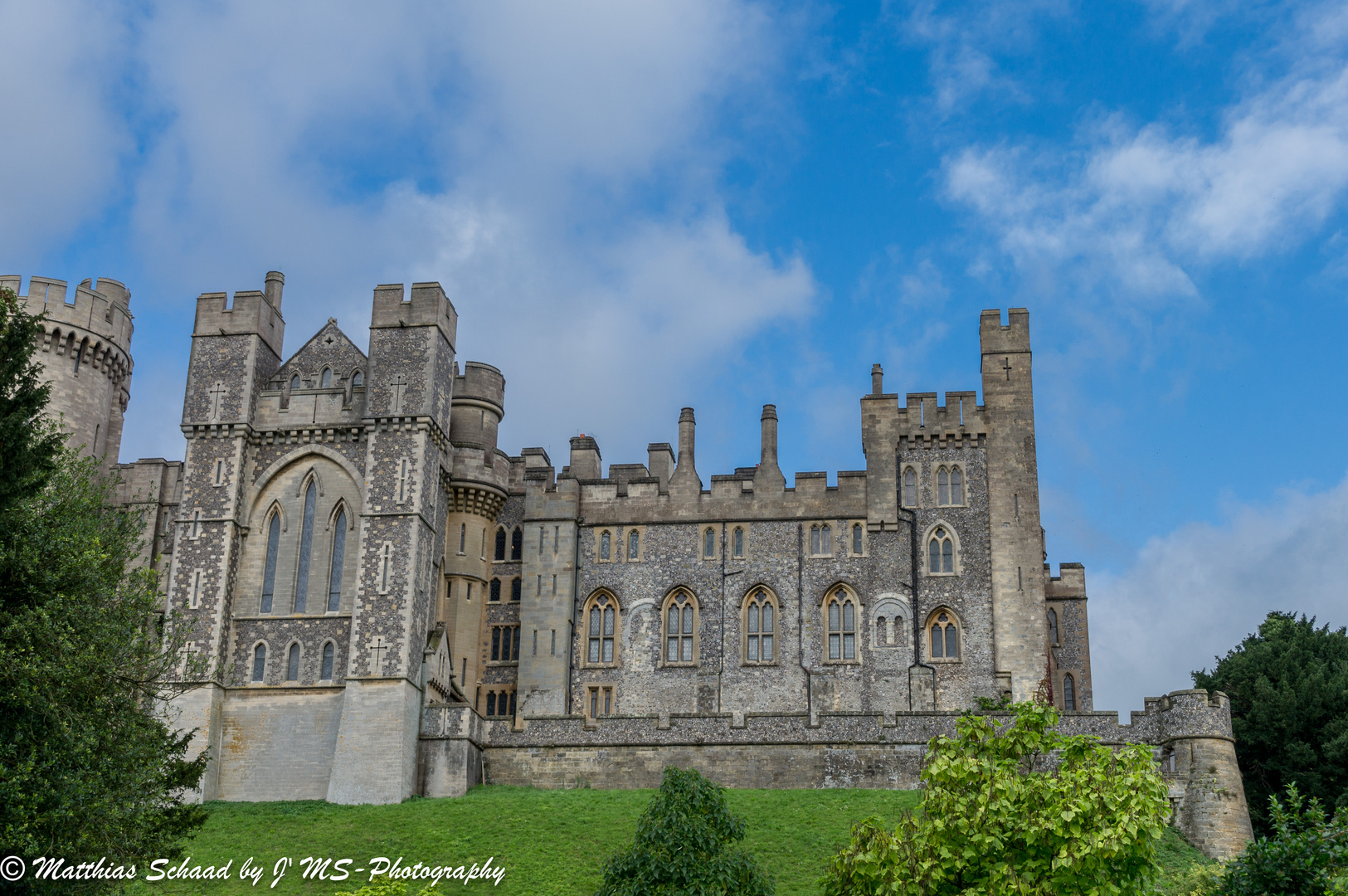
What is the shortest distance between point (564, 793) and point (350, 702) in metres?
6.57

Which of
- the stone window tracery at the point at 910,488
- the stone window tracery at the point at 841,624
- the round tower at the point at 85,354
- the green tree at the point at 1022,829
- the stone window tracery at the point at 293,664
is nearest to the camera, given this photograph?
the green tree at the point at 1022,829

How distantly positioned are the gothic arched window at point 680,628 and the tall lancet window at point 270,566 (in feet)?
39.6

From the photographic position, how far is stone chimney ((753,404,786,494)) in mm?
46906

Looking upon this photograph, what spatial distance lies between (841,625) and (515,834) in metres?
14.5

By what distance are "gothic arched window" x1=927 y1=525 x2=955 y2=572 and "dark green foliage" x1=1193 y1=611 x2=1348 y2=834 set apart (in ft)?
31.6

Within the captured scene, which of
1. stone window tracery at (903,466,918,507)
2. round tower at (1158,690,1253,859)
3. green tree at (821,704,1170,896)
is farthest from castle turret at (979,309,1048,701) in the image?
green tree at (821,704,1170,896)

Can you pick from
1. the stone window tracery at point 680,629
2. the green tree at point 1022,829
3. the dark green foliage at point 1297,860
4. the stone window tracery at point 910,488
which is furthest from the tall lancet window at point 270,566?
the dark green foliage at point 1297,860

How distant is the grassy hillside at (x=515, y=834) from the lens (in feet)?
105

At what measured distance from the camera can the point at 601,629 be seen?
46.6m

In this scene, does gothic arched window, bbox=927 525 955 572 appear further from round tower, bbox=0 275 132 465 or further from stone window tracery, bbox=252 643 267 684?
round tower, bbox=0 275 132 465

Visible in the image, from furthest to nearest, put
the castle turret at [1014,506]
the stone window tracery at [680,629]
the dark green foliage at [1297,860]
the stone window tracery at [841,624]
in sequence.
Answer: the stone window tracery at [680,629]
the stone window tracery at [841,624]
the castle turret at [1014,506]
the dark green foliage at [1297,860]

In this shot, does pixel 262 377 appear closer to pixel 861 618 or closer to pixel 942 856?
pixel 861 618

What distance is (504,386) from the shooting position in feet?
161

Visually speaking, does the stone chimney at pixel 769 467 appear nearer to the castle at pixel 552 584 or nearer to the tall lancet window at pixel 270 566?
the castle at pixel 552 584
